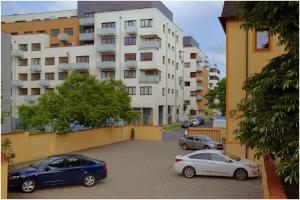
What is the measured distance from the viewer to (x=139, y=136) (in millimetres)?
45969

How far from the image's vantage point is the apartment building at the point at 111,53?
59938mm

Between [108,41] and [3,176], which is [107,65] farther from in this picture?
[3,176]

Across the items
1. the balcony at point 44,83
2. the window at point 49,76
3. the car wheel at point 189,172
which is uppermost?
the window at point 49,76

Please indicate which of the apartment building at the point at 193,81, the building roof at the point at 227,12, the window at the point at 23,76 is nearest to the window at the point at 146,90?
the window at the point at 23,76

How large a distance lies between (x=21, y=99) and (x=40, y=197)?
5515cm

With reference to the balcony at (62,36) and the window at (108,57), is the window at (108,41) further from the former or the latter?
the balcony at (62,36)

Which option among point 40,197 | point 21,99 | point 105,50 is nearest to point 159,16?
point 105,50

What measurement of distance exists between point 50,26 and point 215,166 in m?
58.5

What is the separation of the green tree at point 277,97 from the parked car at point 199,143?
2242cm

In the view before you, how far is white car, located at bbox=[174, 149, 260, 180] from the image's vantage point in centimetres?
1973

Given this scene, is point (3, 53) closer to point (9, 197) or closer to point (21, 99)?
point (9, 197)

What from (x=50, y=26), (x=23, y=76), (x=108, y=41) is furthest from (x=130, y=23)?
(x=23, y=76)

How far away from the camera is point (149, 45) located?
59281 millimetres

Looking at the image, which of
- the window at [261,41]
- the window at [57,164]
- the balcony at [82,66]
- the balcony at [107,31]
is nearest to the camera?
the window at [57,164]
